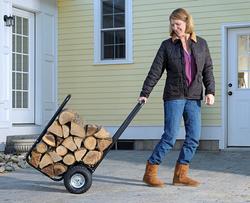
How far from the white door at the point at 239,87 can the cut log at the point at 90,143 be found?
17.0 feet

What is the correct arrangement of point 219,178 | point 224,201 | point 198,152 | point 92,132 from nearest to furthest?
point 224,201, point 92,132, point 219,178, point 198,152

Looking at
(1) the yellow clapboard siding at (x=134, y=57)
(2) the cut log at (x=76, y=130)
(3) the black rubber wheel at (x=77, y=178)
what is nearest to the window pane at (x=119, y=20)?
(1) the yellow clapboard siding at (x=134, y=57)

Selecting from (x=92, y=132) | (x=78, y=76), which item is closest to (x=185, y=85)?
(x=92, y=132)

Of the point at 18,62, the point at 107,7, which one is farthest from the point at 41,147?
the point at 107,7

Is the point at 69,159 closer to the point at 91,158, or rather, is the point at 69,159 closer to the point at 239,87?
the point at 91,158

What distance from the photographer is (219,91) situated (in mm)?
10422

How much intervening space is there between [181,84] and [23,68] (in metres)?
5.95

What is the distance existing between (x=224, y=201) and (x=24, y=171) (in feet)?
11.6

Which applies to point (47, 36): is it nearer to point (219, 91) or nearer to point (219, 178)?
point (219, 91)

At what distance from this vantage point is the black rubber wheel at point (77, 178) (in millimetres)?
5719

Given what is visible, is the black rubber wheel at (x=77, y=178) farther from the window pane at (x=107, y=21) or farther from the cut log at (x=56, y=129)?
the window pane at (x=107, y=21)

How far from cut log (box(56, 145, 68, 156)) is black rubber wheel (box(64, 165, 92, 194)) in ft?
0.60

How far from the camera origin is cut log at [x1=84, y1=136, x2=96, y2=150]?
228 inches

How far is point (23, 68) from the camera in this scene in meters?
A: 11.2
